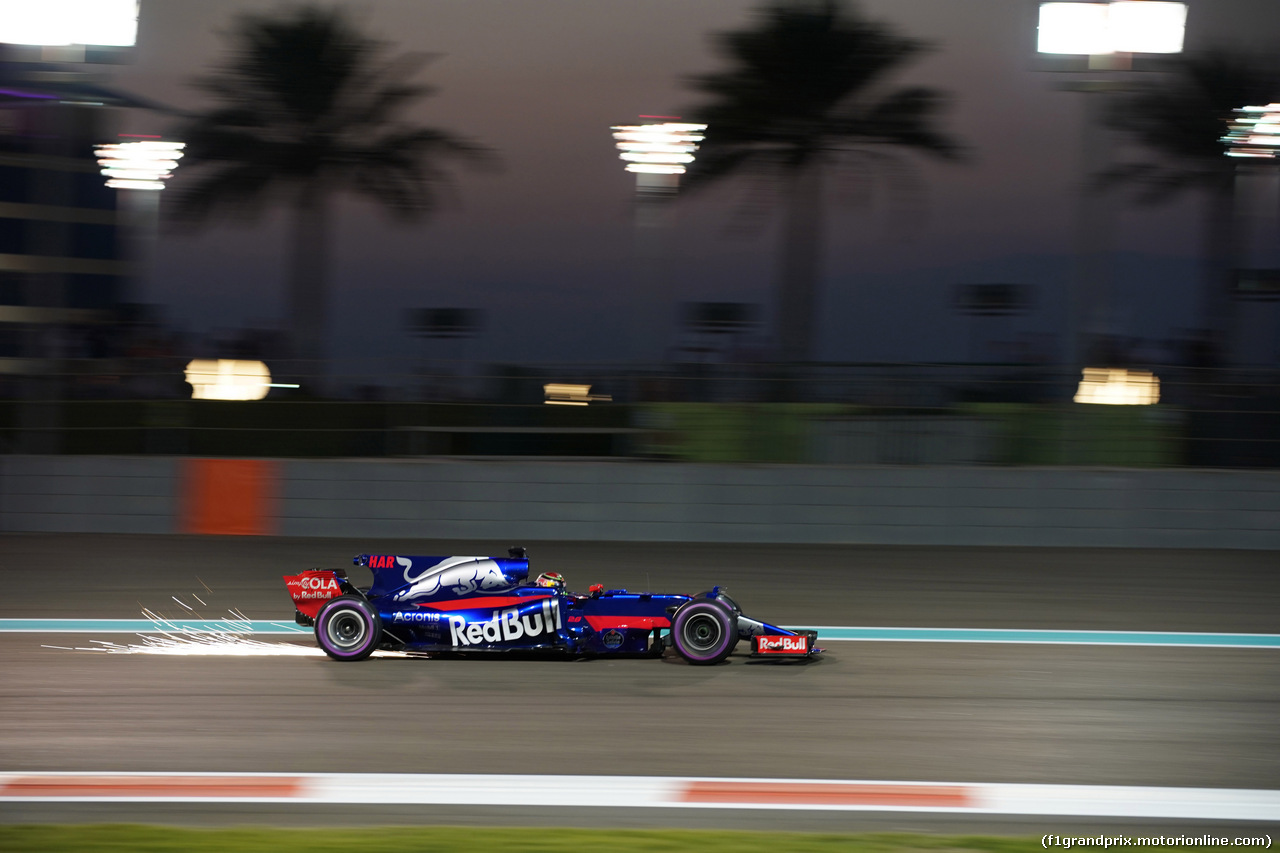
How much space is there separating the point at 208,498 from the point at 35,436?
2.40m

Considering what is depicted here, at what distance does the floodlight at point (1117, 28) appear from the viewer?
15453 mm

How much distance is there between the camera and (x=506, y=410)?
15062 mm

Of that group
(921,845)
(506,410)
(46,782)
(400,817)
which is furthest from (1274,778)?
(506,410)

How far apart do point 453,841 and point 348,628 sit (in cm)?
328

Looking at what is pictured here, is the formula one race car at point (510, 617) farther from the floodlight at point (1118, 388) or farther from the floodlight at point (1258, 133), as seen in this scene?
the floodlight at point (1258, 133)

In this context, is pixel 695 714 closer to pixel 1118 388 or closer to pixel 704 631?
pixel 704 631

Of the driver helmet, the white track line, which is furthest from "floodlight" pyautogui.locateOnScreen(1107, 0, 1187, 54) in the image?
the white track line

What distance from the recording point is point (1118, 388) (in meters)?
14.9

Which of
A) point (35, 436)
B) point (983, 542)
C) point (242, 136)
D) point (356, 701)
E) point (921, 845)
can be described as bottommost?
point (921, 845)

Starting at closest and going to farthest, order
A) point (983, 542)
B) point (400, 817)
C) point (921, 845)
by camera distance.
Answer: point (921, 845) < point (400, 817) < point (983, 542)

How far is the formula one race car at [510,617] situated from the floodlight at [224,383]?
8556 millimetres

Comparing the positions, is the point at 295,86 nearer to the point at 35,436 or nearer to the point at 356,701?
the point at 35,436

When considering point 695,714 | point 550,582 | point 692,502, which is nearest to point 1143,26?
point 692,502

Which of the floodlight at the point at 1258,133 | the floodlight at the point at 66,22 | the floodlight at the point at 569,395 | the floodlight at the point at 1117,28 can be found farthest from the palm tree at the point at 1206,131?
the floodlight at the point at 66,22
